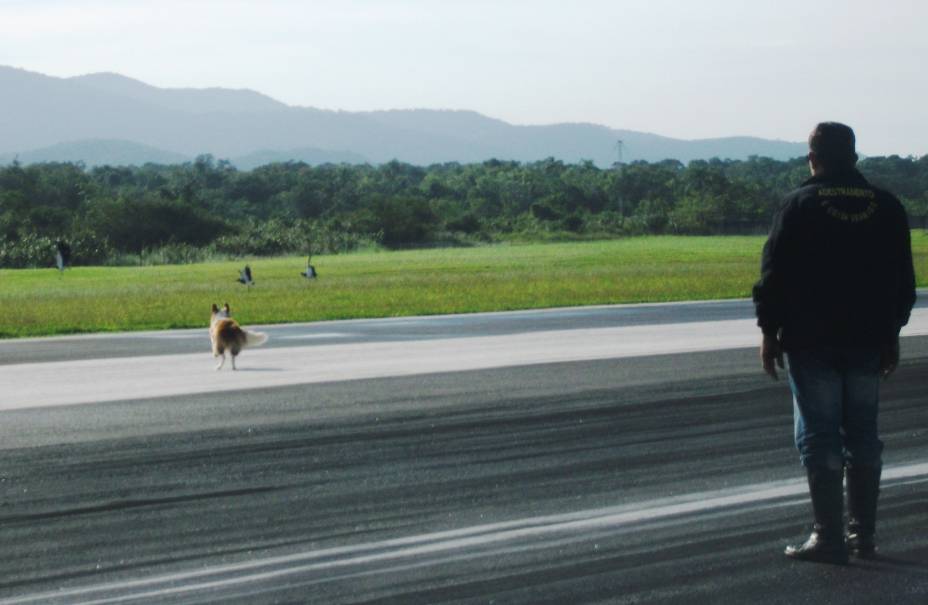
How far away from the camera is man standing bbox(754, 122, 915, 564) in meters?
6.63

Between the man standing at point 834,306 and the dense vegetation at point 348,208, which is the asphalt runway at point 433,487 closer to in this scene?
the man standing at point 834,306

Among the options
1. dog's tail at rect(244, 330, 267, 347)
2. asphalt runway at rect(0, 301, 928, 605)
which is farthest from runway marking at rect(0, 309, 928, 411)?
dog's tail at rect(244, 330, 267, 347)

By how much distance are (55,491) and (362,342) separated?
39.5 ft

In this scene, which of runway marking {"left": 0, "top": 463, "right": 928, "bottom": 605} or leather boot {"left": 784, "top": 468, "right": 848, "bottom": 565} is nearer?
runway marking {"left": 0, "top": 463, "right": 928, "bottom": 605}

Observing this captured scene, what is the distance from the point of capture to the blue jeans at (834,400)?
22.0ft

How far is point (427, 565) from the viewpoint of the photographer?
6.79 meters

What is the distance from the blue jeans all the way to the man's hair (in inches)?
34.5

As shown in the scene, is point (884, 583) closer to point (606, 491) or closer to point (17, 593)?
point (606, 491)

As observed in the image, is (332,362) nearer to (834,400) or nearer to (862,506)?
(862,506)

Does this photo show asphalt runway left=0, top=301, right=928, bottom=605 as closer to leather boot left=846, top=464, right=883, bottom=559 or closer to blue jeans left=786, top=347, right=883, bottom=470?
leather boot left=846, top=464, right=883, bottom=559

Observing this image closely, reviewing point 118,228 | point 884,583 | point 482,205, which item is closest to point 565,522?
point 884,583

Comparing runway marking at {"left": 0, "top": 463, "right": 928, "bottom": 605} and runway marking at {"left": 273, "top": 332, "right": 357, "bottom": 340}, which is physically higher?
runway marking at {"left": 0, "top": 463, "right": 928, "bottom": 605}

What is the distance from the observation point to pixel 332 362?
17234 millimetres

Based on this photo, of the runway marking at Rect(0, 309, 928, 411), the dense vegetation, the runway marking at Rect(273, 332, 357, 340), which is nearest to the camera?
the runway marking at Rect(0, 309, 928, 411)
